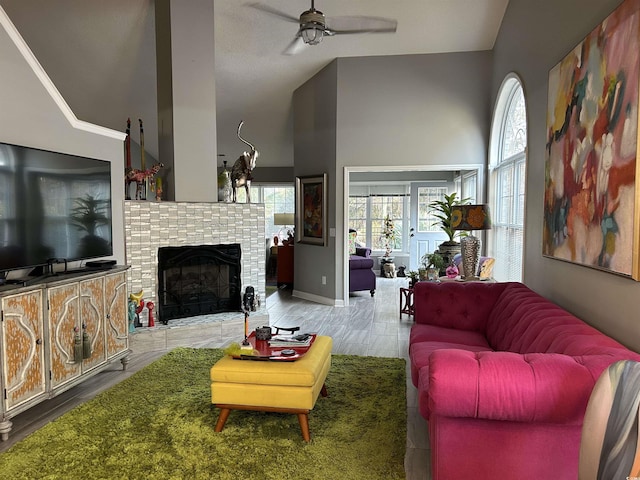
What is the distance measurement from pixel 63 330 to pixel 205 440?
133 cm

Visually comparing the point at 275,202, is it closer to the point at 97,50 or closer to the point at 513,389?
the point at 97,50

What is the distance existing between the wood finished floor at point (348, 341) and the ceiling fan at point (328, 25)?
2976mm

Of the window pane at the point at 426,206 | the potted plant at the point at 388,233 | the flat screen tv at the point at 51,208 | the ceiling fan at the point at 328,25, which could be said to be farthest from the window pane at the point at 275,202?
the flat screen tv at the point at 51,208

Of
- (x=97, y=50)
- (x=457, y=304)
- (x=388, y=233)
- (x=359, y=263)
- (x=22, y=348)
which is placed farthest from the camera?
(x=388, y=233)

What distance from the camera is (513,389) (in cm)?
162

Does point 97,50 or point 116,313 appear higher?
point 97,50

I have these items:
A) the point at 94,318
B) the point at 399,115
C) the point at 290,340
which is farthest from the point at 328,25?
the point at 94,318

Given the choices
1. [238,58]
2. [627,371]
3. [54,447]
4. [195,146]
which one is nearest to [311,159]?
[238,58]

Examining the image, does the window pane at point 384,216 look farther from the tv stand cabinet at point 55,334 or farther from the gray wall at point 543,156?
the tv stand cabinet at point 55,334

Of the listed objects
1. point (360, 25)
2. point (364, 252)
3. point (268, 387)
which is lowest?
point (268, 387)

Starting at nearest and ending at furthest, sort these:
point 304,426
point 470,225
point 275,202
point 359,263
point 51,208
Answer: point 304,426, point 51,208, point 470,225, point 359,263, point 275,202

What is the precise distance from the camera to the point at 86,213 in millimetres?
3523

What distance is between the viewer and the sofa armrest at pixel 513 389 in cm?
160

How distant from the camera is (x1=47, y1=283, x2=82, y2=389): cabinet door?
2.92m
